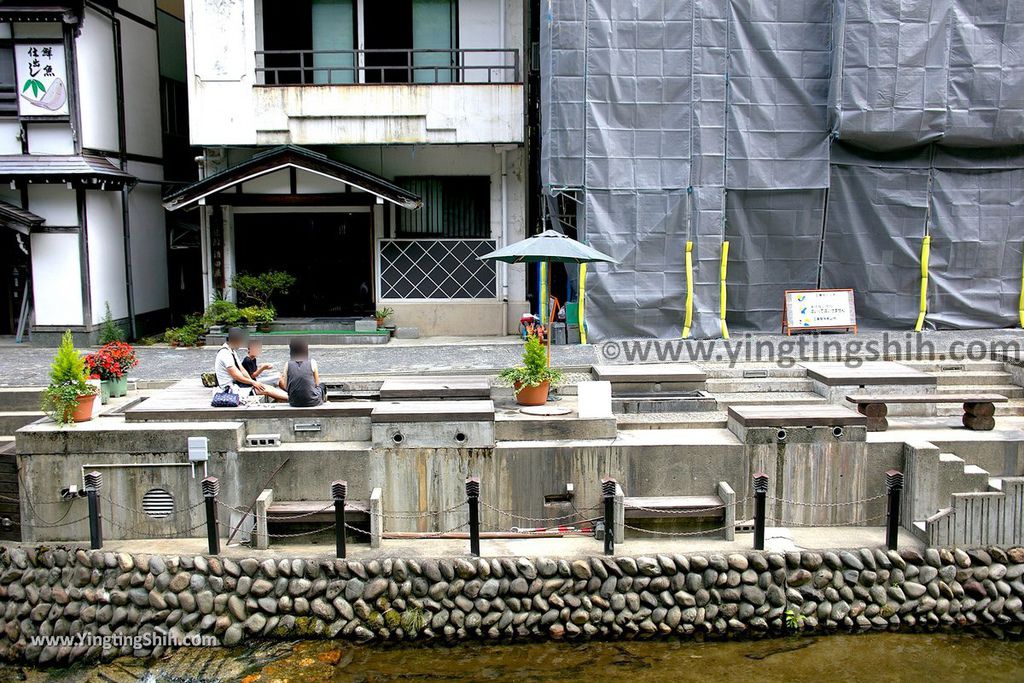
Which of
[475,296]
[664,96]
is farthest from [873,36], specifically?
[475,296]

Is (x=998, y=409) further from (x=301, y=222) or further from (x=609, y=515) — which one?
(x=301, y=222)

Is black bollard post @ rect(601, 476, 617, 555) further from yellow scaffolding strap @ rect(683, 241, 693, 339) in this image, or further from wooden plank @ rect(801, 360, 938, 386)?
yellow scaffolding strap @ rect(683, 241, 693, 339)

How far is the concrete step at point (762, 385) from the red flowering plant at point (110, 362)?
9.02m

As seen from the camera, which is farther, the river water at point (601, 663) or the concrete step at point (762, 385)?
the concrete step at point (762, 385)

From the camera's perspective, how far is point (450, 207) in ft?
65.9

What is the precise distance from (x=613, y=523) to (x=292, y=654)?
3878mm

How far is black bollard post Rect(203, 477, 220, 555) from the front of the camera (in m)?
A: 9.95

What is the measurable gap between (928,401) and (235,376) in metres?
9.90

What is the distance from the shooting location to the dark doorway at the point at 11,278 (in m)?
19.2

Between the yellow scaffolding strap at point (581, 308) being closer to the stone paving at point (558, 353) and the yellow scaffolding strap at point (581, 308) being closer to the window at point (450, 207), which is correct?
the stone paving at point (558, 353)

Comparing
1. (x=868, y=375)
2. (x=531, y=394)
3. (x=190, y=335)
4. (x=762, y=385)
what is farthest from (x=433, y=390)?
(x=190, y=335)

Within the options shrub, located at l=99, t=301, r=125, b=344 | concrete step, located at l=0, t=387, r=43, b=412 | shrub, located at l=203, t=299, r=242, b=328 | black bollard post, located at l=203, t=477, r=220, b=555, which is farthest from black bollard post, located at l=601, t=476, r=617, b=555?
shrub, located at l=99, t=301, r=125, b=344

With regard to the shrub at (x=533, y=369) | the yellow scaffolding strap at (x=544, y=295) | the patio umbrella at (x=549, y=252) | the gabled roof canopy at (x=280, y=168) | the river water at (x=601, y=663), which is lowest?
the river water at (x=601, y=663)

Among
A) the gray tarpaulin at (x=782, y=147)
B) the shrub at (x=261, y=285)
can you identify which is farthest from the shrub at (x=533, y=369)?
the shrub at (x=261, y=285)
